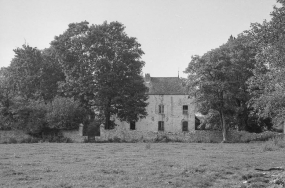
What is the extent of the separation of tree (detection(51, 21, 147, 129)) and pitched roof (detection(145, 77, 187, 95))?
459 inches

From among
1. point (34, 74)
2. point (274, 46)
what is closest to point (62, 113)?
point (34, 74)

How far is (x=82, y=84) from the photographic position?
4256 cm

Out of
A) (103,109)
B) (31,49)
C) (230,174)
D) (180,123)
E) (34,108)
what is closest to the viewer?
(230,174)

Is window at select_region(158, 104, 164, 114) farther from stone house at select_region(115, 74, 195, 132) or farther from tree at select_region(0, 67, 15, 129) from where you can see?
tree at select_region(0, 67, 15, 129)

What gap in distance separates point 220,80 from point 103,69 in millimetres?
14575

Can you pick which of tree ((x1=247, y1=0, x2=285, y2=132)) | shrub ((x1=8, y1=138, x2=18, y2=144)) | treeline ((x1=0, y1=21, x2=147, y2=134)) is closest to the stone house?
treeline ((x1=0, y1=21, x2=147, y2=134))

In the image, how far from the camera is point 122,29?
4509 cm

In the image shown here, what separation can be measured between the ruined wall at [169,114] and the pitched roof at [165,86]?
2.18ft

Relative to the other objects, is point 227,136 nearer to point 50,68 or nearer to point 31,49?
point 50,68

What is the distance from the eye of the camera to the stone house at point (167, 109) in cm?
5581

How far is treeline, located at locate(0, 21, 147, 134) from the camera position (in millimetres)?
40812

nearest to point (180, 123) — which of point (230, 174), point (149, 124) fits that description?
point (149, 124)

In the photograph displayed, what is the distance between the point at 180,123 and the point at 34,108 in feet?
81.1

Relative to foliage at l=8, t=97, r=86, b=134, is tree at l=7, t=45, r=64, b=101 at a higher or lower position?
higher
